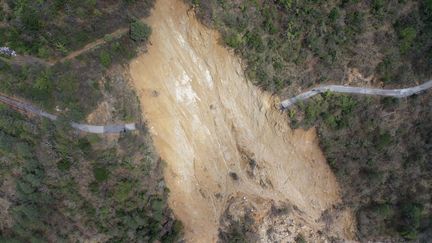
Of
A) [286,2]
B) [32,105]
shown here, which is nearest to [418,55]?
[286,2]

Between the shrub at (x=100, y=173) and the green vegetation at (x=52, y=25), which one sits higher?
the green vegetation at (x=52, y=25)

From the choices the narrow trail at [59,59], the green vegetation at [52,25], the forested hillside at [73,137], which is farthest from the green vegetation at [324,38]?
the green vegetation at [52,25]

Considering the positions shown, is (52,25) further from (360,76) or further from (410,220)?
(410,220)

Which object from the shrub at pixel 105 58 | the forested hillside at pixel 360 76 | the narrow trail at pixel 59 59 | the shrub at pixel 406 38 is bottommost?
the narrow trail at pixel 59 59

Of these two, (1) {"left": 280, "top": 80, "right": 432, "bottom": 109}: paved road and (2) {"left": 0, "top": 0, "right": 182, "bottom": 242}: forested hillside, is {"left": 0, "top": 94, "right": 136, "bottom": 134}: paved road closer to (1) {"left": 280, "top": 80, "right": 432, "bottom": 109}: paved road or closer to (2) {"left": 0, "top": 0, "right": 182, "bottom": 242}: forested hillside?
(2) {"left": 0, "top": 0, "right": 182, "bottom": 242}: forested hillside

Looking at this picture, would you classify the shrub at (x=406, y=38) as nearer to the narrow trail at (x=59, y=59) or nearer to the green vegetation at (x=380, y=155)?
the green vegetation at (x=380, y=155)

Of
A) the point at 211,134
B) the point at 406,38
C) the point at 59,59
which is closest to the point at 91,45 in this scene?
the point at 59,59
